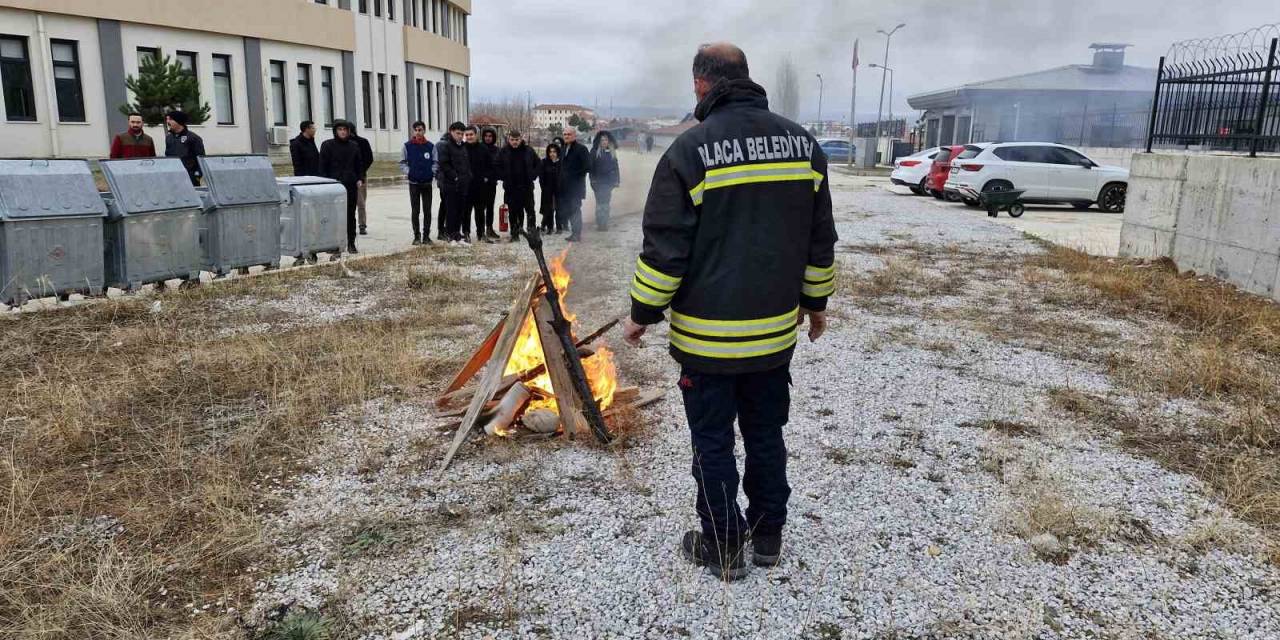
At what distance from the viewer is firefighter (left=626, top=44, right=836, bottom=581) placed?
8.36 ft

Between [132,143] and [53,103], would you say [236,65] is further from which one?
[132,143]

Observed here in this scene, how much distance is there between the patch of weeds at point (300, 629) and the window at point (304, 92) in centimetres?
2966

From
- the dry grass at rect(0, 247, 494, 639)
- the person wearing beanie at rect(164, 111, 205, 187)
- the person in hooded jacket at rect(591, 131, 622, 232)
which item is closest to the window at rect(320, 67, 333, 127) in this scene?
the person in hooded jacket at rect(591, 131, 622, 232)

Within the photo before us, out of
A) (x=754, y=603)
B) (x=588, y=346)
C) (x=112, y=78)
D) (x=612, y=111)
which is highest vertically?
(x=112, y=78)

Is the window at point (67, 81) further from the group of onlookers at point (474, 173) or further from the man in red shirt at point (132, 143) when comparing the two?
the man in red shirt at point (132, 143)

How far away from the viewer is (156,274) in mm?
7703

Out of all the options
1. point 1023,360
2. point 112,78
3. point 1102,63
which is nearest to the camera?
point 1023,360

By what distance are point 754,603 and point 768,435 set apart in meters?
0.59

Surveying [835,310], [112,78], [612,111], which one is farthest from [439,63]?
[835,310]

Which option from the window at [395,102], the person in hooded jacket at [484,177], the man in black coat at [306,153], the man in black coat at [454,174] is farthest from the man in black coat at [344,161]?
the window at [395,102]

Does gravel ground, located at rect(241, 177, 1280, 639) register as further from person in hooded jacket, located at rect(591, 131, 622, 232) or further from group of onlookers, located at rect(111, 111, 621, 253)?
person in hooded jacket, located at rect(591, 131, 622, 232)

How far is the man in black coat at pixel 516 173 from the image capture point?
12.0 m

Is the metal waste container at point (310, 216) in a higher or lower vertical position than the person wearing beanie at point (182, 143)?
lower

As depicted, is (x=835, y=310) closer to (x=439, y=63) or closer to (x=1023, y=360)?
(x=1023, y=360)
